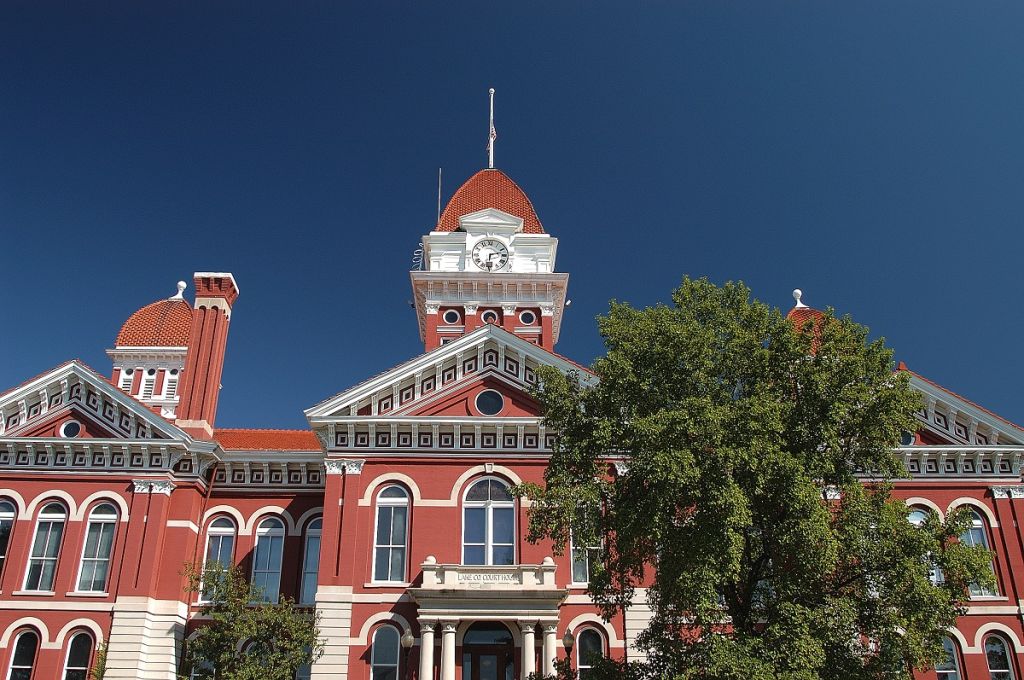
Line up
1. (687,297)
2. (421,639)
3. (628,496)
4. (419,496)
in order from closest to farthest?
(628,496) → (687,297) → (421,639) → (419,496)

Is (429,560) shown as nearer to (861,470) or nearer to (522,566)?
(522,566)

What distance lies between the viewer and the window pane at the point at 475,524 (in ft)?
90.8

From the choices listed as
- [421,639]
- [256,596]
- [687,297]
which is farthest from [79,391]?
[687,297]

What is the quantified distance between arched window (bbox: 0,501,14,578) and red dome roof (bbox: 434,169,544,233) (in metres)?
23.2

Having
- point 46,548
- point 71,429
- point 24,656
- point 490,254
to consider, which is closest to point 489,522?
point 46,548

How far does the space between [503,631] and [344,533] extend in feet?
18.8

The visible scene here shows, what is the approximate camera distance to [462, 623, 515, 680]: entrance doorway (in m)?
26.2

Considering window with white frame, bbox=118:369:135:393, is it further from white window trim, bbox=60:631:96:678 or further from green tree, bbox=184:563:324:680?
green tree, bbox=184:563:324:680

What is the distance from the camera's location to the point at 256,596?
1012 inches

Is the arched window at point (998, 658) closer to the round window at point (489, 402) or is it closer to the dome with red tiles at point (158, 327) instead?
the round window at point (489, 402)

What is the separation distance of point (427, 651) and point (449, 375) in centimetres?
887

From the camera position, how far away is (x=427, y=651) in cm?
2494

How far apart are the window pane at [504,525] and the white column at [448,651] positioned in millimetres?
3477

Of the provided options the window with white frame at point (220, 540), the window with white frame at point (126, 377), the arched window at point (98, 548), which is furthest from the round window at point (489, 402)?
the window with white frame at point (126, 377)
